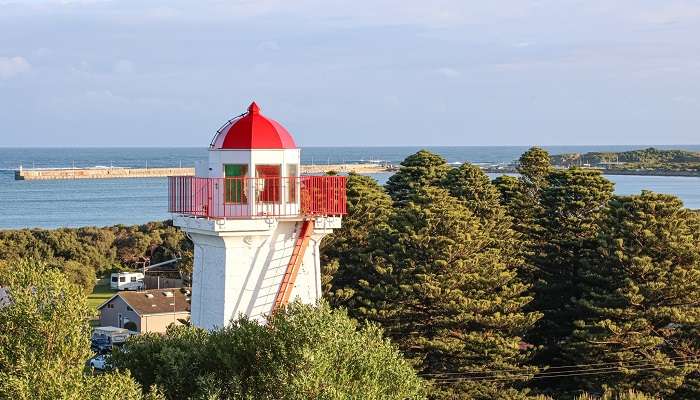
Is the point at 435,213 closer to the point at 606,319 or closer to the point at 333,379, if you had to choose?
the point at 606,319

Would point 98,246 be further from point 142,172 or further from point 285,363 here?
point 142,172

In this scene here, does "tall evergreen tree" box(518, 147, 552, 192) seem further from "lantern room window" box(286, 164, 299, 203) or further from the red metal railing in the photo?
"lantern room window" box(286, 164, 299, 203)

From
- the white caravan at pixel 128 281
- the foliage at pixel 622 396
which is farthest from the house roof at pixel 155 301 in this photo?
the foliage at pixel 622 396

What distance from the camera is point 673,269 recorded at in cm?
2592

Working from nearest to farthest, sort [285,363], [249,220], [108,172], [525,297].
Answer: [285,363] → [249,220] → [525,297] → [108,172]

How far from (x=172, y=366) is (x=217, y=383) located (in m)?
0.91

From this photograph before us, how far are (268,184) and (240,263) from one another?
1.17m

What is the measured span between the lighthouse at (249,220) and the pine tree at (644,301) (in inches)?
514

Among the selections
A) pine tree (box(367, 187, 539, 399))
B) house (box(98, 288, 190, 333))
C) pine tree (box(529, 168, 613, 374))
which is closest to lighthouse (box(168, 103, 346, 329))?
pine tree (box(367, 187, 539, 399))

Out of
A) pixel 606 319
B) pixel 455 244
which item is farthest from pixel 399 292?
pixel 606 319

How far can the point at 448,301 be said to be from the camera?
24797mm

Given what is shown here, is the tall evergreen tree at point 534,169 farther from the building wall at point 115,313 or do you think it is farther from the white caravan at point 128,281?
the white caravan at point 128,281

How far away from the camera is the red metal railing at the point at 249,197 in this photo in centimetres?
1370

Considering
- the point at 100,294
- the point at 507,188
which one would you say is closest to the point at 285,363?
the point at 507,188
